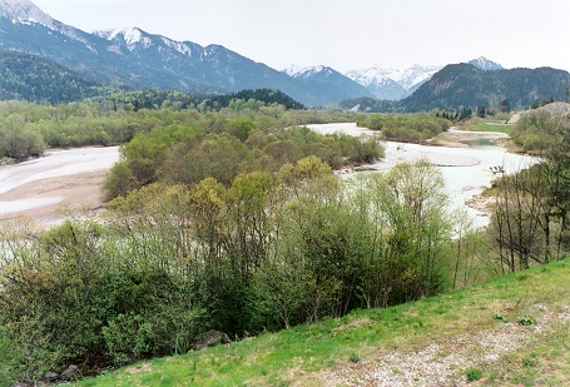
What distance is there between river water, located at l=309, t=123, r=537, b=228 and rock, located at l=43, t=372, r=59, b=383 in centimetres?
3632

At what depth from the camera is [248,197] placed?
71.5 ft

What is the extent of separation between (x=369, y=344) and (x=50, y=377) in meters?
14.4

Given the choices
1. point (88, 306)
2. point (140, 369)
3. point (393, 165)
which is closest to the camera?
point (140, 369)

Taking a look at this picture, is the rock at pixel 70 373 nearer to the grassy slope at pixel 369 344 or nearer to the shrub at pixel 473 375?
the grassy slope at pixel 369 344

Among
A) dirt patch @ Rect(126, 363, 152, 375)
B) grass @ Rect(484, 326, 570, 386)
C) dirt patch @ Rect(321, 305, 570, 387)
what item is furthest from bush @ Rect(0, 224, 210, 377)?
grass @ Rect(484, 326, 570, 386)

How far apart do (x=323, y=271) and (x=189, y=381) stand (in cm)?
839

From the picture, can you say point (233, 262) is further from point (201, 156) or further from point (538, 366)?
point (201, 156)

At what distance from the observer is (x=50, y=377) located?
1775 centimetres

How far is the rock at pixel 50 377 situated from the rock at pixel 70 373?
0.27 metres

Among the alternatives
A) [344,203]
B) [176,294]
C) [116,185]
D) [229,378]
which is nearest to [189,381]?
[229,378]

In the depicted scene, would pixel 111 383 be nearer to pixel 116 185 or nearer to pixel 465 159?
pixel 116 185

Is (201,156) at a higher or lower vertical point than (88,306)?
higher

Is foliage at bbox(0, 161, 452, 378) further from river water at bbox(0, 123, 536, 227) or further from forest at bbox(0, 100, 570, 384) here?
river water at bbox(0, 123, 536, 227)

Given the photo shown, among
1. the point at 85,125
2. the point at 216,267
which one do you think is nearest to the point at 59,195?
the point at 216,267
